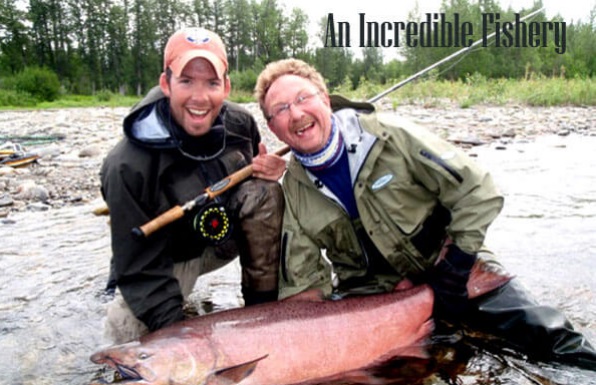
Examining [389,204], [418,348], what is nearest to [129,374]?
[418,348]

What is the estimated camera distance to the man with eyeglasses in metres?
3.08

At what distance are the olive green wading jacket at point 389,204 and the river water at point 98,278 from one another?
0.74m

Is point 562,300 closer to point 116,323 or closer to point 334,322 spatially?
point 334,322

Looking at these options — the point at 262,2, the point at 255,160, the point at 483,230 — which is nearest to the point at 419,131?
the point at 483,230

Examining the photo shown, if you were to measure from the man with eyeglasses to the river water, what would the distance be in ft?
0.96

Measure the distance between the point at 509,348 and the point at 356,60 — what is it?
68.8m

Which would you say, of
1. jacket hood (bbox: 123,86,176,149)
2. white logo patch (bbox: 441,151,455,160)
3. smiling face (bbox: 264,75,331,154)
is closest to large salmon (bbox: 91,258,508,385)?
white logo patch (bbox: 441,151,455,160)

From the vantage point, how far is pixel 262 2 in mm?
66438

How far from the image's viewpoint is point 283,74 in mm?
3346

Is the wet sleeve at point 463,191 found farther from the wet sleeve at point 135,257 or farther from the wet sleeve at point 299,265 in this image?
the wet sleeve at point 135,257

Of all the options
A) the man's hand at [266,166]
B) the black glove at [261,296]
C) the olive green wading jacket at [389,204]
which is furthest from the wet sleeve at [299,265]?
the man's hand at [266,166]

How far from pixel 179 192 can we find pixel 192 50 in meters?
0.87

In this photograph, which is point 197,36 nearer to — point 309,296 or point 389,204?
point 389,204

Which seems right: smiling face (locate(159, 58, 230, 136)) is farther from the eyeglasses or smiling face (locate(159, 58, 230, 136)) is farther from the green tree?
the green tree
